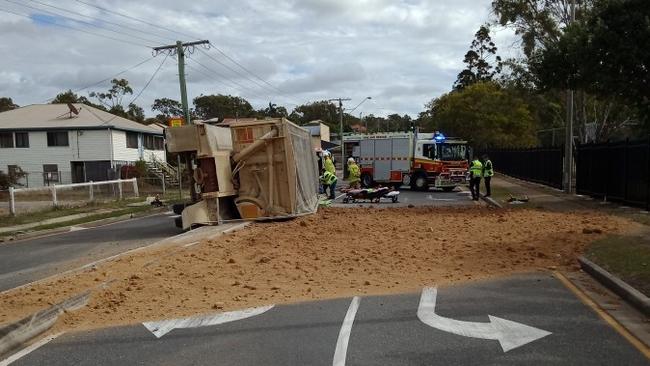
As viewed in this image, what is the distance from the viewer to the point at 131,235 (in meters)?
16.8

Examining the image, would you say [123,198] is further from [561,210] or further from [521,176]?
[521,176]

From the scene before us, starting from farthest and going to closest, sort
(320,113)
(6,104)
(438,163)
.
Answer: (320,113) < (6,104) < (438,163)

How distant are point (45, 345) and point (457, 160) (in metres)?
28.5

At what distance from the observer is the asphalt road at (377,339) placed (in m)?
5.71

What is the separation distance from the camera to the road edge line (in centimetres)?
587

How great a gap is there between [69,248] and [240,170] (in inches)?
178

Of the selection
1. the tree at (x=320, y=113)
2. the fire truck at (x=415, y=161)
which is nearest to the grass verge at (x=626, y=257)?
the fire truck at (x=415, y=161)

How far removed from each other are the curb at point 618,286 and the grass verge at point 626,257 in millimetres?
112

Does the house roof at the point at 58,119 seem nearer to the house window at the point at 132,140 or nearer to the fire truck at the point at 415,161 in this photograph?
the house window at the point at 132,140

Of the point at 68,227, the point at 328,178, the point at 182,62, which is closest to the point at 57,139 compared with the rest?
the point at 182,62

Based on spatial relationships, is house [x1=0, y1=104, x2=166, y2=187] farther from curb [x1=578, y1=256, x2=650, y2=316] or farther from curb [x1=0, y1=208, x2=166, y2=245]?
curb [x1=578, y1=256, x2=650, y2=316]

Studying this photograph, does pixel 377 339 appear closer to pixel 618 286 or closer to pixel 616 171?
pixel 618 286

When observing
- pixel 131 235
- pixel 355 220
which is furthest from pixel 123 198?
pixel 355 220

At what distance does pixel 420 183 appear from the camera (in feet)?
110
